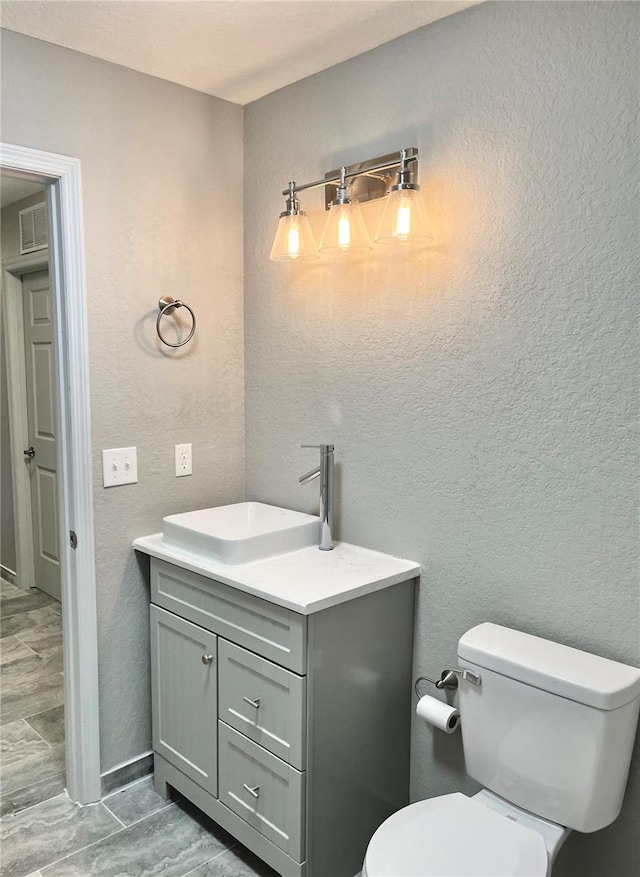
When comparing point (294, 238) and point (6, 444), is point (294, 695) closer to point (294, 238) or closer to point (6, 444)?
point (294, 238)

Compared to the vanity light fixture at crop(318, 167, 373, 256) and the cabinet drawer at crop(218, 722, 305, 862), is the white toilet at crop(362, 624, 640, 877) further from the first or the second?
the vanity light fixture at crop(318, 167, 373, 256)

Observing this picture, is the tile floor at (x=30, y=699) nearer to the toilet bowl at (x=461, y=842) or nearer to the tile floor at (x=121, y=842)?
the tile floor at (x=121, y=842)

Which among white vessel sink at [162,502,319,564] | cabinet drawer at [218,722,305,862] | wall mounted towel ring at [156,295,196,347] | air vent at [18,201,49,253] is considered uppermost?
air vent at [18,201,49,253]

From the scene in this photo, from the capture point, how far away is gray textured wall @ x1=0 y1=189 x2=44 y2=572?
3668 mm

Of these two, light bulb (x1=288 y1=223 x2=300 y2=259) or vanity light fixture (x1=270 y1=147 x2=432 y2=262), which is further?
light bulb (x1=288 y1=223 x2=300 y2=259)

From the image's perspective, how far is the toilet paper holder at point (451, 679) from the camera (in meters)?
1.56

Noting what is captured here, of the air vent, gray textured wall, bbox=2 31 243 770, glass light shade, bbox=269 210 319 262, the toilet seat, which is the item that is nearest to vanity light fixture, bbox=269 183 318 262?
glass light shade, bbox=269 210 319 262

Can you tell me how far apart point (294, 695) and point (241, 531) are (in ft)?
1.98

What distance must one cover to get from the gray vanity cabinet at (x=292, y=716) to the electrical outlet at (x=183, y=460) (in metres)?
0.38

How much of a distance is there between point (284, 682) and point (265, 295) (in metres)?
1.32

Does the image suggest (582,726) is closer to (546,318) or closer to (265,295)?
(546,318)

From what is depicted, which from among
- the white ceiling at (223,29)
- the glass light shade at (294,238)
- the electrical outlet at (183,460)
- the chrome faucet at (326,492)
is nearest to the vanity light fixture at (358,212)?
the glass light shade at (294,238)

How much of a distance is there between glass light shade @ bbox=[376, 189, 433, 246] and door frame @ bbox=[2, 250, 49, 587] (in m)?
2.77

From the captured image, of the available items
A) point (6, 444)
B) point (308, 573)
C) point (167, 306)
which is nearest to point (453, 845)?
point (308, 573)
